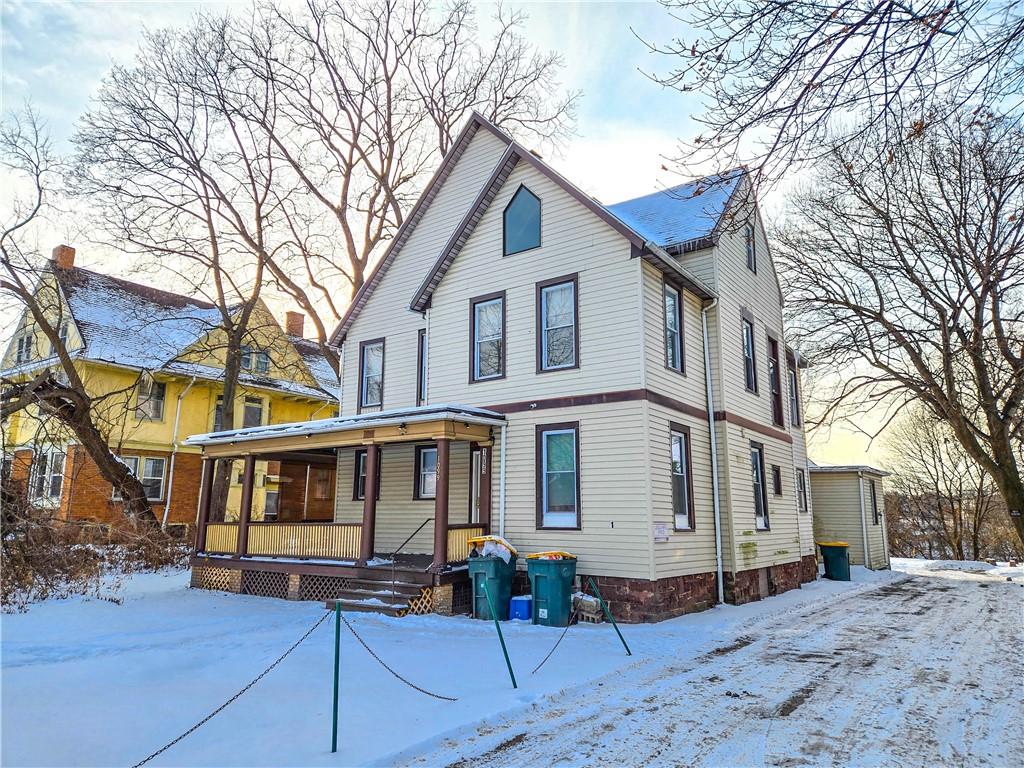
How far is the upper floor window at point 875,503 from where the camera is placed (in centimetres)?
2500

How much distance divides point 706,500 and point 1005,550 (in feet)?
127

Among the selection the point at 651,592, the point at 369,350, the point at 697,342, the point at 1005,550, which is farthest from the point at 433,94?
the point at 1005,550

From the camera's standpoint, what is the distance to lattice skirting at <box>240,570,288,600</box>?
1445cm

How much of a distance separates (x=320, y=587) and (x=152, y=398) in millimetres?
16727

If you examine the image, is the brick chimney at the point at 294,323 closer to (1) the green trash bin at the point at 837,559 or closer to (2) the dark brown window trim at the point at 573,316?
(2) the dark brown window trim at the point at 573,316

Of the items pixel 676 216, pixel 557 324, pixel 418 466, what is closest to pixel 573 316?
pixel 557 324

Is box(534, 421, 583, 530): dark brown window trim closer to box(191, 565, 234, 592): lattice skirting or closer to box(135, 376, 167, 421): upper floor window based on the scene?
box(191, 565, 234, 592): lattice skirting

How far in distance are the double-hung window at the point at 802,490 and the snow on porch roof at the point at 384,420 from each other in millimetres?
10588

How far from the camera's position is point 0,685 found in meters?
6.94

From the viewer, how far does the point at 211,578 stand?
615 inches

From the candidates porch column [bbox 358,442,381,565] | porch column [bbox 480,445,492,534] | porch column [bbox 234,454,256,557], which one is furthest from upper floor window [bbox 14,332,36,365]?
porch column [bbox 480,445,492,534]

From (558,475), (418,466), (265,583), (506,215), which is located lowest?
(265,583)

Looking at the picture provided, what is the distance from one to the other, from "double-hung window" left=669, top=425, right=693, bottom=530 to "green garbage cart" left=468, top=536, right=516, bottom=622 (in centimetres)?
328

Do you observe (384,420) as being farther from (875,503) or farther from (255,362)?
(875,503)
